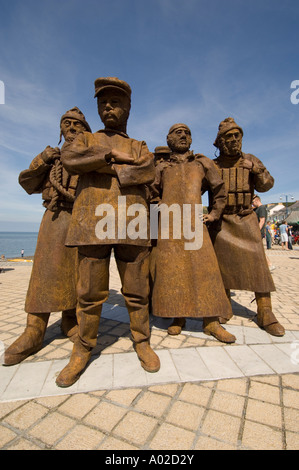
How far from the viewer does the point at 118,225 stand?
6.26ft

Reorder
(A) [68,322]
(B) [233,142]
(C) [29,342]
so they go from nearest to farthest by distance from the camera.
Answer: (C) [29,342], (A) [68,322], (B) [233,142]

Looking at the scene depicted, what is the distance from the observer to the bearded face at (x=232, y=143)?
2.81 meters

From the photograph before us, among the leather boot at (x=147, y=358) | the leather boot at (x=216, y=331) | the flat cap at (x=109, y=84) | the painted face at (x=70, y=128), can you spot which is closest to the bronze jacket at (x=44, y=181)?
the painted face at (x=70, y=128)

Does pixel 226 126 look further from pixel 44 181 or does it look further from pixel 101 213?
pixel 44 181

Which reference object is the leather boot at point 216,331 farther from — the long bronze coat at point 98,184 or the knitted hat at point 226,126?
the knitted hat at point 226,126

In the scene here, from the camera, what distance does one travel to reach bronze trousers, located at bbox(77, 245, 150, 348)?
1.95m

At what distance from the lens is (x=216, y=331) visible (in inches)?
102

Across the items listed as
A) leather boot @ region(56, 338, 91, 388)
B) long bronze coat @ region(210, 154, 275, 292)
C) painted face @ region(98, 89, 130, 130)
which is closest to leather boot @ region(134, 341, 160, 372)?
leather boot @ region(56, 338, 91, 388)

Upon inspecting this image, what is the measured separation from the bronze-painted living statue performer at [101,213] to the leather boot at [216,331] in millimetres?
857

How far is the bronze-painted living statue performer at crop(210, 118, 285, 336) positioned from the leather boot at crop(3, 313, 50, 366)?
2139mm

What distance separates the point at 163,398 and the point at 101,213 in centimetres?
142

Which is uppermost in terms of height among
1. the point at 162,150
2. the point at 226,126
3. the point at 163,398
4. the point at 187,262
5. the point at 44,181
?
the point at 162,150

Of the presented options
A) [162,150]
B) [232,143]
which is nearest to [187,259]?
[232,143]
